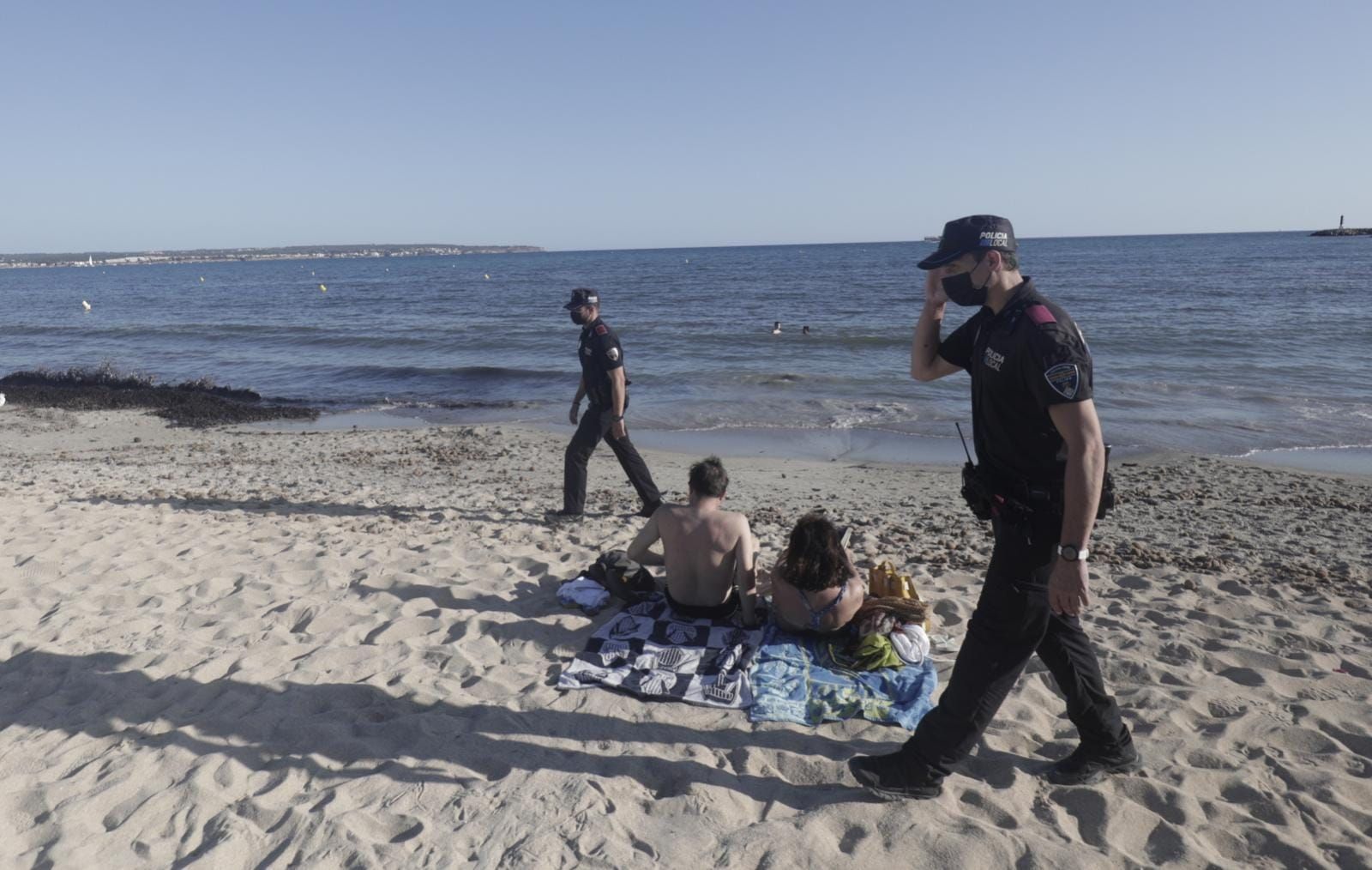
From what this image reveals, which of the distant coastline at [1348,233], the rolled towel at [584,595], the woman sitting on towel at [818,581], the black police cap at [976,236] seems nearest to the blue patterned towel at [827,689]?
the woman sitting on towel at [818,581]

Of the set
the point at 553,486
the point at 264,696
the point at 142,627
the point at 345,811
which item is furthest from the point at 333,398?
the point at 345,811

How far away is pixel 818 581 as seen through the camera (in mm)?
4453

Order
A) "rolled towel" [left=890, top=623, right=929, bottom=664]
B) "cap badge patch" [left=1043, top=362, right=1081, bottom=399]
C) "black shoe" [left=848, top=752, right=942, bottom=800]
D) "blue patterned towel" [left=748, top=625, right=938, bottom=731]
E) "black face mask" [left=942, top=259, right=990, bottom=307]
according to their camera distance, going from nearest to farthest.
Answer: "cap badge patch" [left=1043, top=362, right=1081, bottom=399] < "black face mask" [left=942, top=259, right=990, bottom=307] < "black shoe" [left=848, top=752, right=942, bottom=800] < "blue patterned towel" [left=748, top=625, right=938, bottom=731] < "rolled towel" [left=890, top=623, right=929, bottom=664]

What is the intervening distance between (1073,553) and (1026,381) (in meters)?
0.56

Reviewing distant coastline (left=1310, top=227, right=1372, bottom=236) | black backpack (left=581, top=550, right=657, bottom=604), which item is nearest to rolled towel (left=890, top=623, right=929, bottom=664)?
black backpack (left=581, top=550, right=657, bottom=604)

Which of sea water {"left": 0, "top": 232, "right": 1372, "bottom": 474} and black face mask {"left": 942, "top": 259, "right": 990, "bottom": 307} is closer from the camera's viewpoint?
black face mask {"left": 942, "top": 259, "right": 990, "bottom": 307}

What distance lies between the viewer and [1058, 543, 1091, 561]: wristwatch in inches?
107

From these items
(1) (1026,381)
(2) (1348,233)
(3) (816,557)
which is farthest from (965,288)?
(2) (1348,233)

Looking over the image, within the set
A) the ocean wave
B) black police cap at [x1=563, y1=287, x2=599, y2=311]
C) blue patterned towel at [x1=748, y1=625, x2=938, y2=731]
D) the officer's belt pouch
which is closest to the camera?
the officer's belt pouch

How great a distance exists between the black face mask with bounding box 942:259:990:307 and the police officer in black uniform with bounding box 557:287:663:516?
397 centimetres

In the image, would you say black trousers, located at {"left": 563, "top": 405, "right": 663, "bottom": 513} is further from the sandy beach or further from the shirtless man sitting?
the shirtless man sitting

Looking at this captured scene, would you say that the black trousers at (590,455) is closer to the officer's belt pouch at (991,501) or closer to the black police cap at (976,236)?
the officer's belt pouch at (991,501)

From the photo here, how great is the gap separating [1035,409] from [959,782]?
4.97 feet

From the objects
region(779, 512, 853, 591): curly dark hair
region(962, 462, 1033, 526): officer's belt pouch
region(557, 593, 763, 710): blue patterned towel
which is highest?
region(962, 462, 1033, 526): officer's belt pouch
